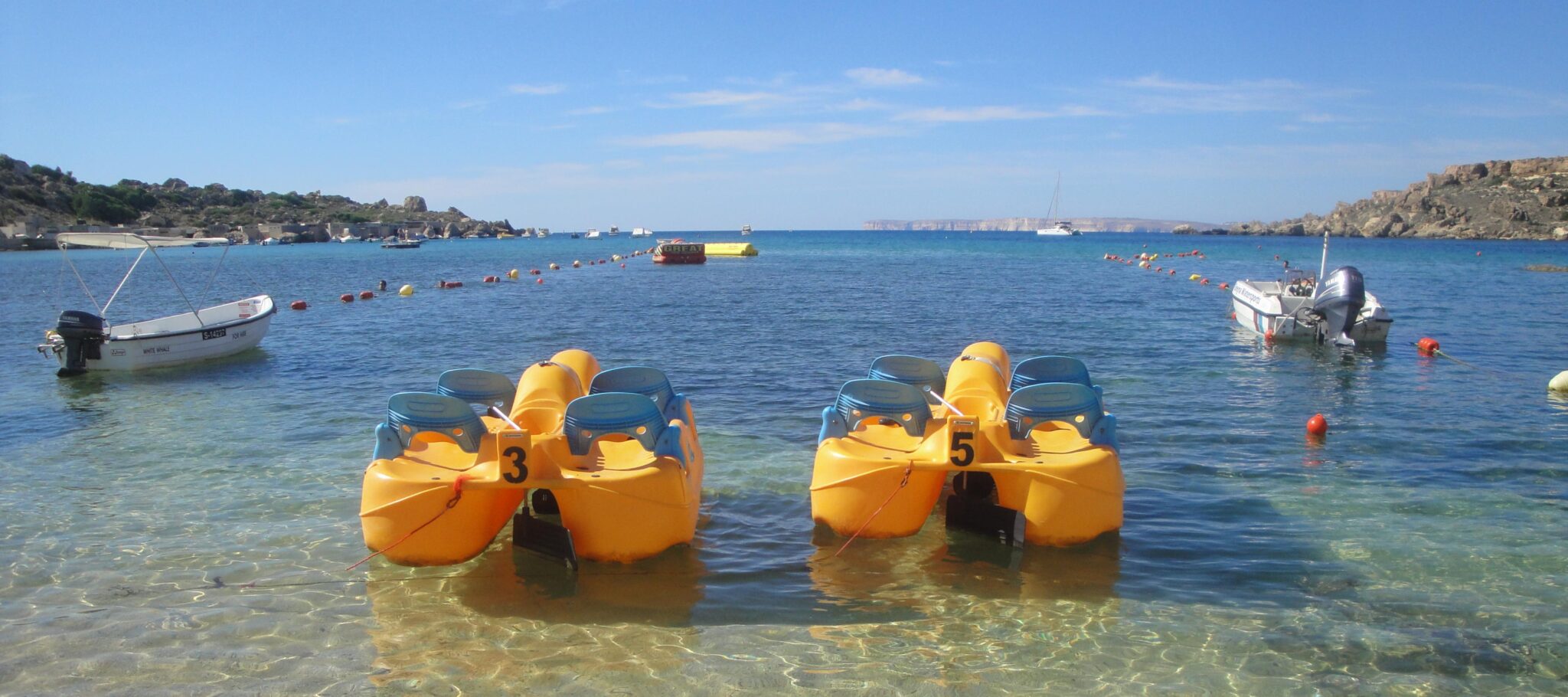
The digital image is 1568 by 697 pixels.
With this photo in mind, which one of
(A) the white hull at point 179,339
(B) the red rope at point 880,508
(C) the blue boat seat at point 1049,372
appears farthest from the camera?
(A) the white hull at point 179,339

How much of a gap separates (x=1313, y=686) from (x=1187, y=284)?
41.2 metres

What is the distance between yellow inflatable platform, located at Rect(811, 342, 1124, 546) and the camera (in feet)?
25.2

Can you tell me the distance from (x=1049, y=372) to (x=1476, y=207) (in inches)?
5477

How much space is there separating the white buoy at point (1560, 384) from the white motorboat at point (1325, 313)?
4827mm

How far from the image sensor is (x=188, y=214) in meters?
119

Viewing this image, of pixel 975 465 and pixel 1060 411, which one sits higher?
pixel 1060 411

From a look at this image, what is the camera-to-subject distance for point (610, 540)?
290 inches

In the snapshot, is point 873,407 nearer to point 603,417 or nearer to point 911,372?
point 911,372

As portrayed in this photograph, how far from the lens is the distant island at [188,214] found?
9031 centimetres

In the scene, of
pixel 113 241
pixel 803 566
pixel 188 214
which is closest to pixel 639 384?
pixel 803 566

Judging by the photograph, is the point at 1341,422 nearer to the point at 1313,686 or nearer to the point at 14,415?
the point at 1313,686

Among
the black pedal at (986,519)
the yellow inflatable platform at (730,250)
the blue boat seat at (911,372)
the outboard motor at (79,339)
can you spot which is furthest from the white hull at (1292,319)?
the yellow inflatable platform at (730,250)

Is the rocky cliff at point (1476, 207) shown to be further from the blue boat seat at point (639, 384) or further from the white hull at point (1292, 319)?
the blue boat seat at point (639, 384)

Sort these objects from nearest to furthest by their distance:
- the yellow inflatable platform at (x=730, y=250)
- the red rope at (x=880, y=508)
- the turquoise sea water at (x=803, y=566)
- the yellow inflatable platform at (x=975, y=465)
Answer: the turquoise sea water at (x=803, y=566)
the yellow inflatable platform at (x=975, y=465)
the red rope at (x=880, y=508)
the yellow inflatable platform at (x=730, y=250)
